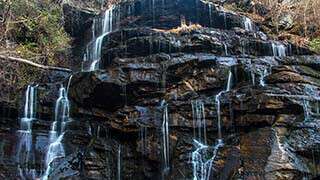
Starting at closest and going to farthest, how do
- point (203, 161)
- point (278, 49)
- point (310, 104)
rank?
point (203, 161) → point (310, 104) → point (278, 49)

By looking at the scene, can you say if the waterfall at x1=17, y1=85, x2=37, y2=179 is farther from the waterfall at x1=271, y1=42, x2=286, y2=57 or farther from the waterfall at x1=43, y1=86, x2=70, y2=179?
the waterfall at x1=271, y1=42, x2=286, y2=57

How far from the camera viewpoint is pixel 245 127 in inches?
488

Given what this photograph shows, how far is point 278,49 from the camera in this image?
1720 cm

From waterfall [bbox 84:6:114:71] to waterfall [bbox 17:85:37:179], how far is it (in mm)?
3485

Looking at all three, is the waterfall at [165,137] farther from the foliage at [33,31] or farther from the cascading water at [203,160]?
the foliage at [33,31]

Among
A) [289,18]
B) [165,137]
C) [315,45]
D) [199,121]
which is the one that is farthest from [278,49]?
[165,137]

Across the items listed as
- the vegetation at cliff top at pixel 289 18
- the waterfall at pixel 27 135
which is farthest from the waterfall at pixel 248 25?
the waterfall at pixel 27 135

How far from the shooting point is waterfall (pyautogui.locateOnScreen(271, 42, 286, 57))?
17.1m

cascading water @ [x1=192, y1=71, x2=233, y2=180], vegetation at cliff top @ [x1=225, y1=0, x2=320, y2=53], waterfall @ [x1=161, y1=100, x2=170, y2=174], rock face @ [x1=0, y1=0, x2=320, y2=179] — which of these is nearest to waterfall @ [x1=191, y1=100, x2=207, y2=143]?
rock face @ [x1=0, y1=0, x2=320, y2=179]

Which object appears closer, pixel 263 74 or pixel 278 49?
pixel 263 74

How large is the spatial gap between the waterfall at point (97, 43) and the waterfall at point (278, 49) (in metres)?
6.52

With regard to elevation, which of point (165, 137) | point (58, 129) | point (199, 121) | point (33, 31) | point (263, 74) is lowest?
point (165, 137)

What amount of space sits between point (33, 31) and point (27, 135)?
7.31 metres

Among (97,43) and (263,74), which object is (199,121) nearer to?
(263,74)
